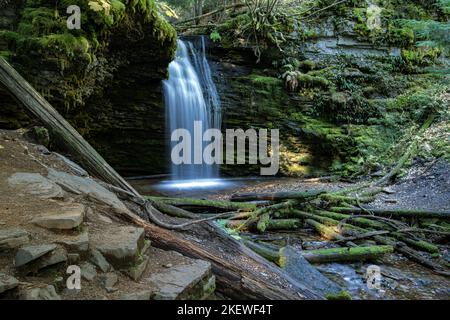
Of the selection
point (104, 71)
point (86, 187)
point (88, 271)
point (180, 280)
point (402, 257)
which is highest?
point (104, 71)

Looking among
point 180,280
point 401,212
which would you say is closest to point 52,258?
point 180,280

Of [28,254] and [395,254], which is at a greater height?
[28,254]

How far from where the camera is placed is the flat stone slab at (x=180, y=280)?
2.43 metres

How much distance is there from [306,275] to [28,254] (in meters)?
3.04

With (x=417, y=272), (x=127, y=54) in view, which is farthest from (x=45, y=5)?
(x=417, y=272)

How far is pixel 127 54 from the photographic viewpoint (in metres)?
8.93

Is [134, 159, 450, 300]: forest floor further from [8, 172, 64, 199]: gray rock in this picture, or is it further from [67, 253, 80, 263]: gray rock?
[8, 172, 64, 199]: gray rock

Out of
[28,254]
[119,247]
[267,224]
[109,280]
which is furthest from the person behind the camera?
[267,224]

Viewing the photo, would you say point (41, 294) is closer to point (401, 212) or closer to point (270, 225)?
point (270, 225)

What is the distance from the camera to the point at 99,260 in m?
2.57

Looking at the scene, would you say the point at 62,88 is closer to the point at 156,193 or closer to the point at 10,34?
the point at 10,34

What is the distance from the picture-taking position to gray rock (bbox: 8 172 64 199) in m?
3.25

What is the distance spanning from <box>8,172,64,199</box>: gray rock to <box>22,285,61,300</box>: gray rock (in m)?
1.31
